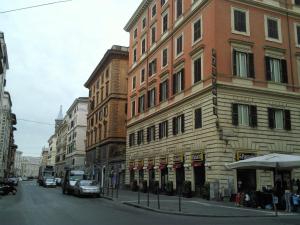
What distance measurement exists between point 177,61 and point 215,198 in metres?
13.2

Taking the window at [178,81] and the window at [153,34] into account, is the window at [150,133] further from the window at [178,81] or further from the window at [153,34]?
the window at [153,34]

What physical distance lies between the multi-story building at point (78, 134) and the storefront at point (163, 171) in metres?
47.9

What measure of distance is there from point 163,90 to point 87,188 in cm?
1186

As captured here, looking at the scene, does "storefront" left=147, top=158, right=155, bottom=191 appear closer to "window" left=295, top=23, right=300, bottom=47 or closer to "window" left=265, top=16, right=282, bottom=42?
"window" left=265, top=16, right=282, bottom=42

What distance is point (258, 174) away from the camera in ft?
93.5

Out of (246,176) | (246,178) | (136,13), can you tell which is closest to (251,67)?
(246,176)

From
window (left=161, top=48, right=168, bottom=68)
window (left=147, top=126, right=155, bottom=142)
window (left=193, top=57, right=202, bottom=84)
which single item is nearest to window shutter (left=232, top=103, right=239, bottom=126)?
window (left=193, top=57, right=202, bottom=84)

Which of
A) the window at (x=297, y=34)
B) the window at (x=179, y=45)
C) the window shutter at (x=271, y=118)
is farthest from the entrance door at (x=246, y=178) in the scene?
the window at (x=179, y=45)

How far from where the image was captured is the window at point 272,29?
3170 cm

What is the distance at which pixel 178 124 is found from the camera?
1348 inches

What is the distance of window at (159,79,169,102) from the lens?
37.5m

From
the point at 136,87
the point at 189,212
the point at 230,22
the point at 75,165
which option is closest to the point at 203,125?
the point at 230,22

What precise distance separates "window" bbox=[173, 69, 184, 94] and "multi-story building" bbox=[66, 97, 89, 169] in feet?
167

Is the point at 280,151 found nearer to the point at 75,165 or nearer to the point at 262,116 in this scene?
the point at 262,116
